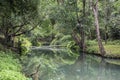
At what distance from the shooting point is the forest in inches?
553

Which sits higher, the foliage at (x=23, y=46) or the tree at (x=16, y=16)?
the tree at (x=16, y=16)

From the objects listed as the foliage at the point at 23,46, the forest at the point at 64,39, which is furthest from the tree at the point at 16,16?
the foliage at the point at 23,46

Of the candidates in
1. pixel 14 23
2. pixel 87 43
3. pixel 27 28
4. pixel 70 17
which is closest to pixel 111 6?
pixel 87 43

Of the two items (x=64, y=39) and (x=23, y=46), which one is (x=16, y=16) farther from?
(x=64, y=39)

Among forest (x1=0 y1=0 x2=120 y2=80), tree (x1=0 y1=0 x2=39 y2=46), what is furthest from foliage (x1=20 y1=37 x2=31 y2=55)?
tree (x1=0 y1=0 x2=39 y2=46)

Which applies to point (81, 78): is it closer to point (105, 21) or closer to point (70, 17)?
point (70, 17)

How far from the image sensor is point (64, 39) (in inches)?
1634

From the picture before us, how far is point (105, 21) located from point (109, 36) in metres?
3.09

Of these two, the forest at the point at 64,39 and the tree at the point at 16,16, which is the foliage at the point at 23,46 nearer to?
the forest at the point at 64,39

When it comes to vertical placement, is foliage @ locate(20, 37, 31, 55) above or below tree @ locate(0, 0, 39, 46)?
below

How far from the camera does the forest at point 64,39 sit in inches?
553

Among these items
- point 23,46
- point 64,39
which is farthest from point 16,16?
point 64,39

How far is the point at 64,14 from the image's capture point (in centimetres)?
2873

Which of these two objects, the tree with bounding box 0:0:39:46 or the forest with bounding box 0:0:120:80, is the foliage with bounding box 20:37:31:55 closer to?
the forest with bounding box 0:0:120:80
